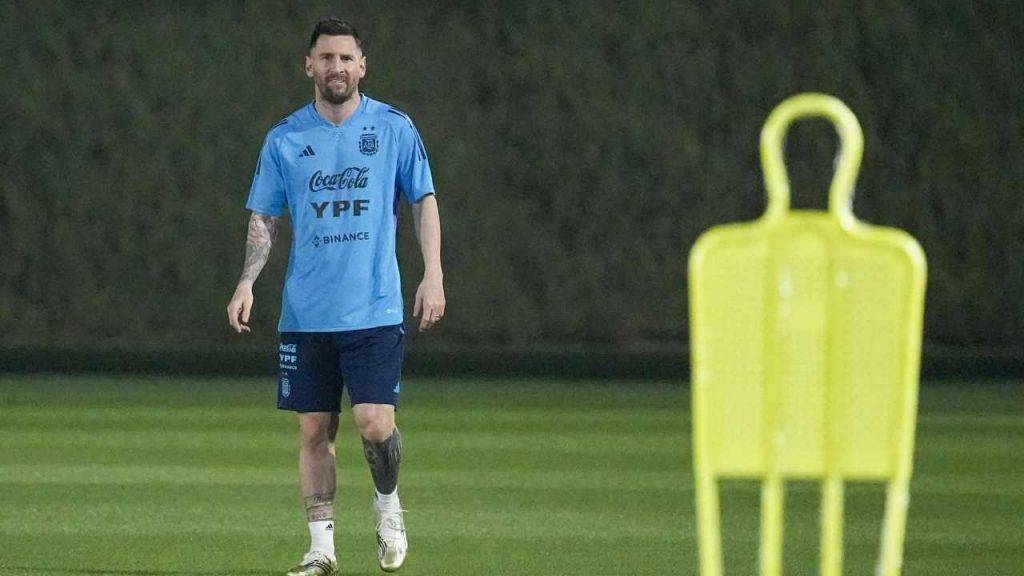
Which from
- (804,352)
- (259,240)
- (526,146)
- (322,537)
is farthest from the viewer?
(526,146)

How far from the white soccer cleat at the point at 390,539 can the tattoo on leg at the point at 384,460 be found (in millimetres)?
75

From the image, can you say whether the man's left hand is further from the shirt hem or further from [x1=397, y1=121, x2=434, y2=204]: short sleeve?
[x1=397, y1=121, x2=434, y2=204]: short sleeve

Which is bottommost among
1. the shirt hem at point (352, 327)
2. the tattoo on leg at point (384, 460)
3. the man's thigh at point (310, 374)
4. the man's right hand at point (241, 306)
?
the tattoo on leg at point (384, 460)

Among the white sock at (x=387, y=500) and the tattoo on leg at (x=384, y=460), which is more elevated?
the tattoo on leg at (x=384, y=460)

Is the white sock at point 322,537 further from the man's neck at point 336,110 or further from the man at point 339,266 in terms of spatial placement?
the man's neck at point 336,110

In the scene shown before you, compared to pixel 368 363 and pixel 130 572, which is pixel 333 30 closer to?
pixel 368 363

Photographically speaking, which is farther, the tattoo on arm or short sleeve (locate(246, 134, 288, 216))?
the tattoo on arm

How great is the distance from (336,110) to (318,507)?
1254 millimetres

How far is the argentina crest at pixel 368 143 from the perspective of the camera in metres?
5.76

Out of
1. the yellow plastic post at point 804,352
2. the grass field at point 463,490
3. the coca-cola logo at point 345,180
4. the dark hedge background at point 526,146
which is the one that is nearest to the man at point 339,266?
the coca-cola logo at point 345,180

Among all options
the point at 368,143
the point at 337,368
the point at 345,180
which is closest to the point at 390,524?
the point at 337,368

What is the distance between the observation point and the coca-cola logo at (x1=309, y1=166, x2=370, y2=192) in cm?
573

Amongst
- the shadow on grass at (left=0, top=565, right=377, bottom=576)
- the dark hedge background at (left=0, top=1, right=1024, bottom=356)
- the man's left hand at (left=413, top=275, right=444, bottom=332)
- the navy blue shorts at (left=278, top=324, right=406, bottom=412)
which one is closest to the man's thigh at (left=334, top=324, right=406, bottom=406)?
the navy blue shorts at (left=278, top=324, right=406, bottom=412)

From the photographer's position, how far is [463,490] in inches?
326
